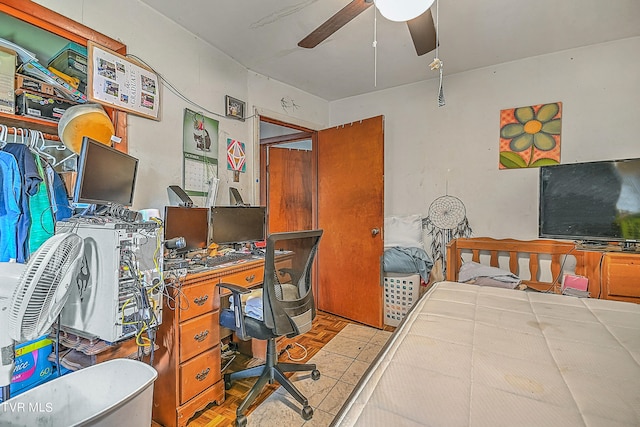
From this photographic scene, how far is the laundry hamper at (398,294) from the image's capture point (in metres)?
2.81

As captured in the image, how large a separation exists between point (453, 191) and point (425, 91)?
1099mm

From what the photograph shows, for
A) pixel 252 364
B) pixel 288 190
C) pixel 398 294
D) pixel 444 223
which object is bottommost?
pixel 252 364

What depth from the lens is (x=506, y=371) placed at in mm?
831

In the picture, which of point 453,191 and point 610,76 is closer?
point 610,76

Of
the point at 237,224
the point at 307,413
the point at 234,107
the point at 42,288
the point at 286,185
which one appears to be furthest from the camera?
the point at 286,185

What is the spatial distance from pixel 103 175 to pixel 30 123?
54 centimetres

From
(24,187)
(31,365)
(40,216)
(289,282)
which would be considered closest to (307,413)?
(289,282)

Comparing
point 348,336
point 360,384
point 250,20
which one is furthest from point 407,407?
point 250,20

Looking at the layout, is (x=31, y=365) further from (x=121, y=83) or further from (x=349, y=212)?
(x=349, y=212)

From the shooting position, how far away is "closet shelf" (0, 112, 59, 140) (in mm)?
1352

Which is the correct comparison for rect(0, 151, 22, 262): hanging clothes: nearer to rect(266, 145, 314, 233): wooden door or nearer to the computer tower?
the computer tower

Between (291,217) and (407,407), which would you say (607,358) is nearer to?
(407,407)

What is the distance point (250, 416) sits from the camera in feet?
5.35

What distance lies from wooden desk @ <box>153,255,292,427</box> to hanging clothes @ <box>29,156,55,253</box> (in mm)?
624
